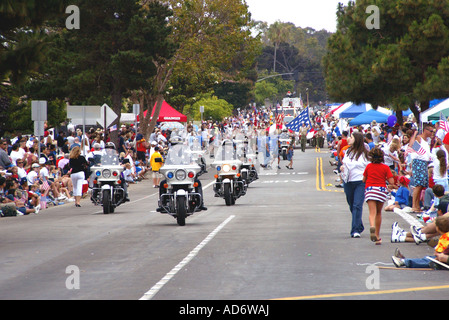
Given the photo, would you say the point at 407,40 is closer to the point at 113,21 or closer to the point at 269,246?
the point at 113,21

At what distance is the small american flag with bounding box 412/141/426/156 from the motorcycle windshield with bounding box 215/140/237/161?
5864 millimetres

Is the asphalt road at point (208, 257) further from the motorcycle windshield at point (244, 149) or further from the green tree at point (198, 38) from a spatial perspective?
the green tree at point (198, 38)

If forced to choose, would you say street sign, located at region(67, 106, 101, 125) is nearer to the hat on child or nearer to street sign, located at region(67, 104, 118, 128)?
street sign, located at region(67, 104, 118, 128)

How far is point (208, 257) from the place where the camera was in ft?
44.8

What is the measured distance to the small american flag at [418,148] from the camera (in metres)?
21.9

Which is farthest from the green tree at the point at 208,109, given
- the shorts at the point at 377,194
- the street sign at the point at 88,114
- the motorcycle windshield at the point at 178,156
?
the shorts at the point at 377,194

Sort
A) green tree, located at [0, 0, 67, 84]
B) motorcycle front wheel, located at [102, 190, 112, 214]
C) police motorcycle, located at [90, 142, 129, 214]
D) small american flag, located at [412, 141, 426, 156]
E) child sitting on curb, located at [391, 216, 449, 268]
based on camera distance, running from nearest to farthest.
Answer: child sitting on curb, located at [391, 216, 449, 268] < green tree, located at [0, 0, 67, 84] < small american flag, located at [412, 141, 426, 156] < motorcycle front wheel, located at [102, 190, 112, 214] < police motorcycle, located at [90, 142, 129, 214]

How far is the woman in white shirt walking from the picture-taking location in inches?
637

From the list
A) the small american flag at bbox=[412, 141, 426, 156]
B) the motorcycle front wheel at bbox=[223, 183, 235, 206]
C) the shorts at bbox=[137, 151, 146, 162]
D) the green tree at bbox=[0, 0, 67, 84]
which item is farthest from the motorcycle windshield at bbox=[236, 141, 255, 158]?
the shorts at bbox=[137, 151, 146, 162]

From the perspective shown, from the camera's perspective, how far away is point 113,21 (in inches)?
1865

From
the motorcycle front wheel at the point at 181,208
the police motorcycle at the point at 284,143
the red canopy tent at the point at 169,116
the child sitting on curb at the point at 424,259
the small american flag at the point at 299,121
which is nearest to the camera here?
the child sitting on curb at the point at 424,259

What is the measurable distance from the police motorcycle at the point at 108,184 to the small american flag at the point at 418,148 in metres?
8.51

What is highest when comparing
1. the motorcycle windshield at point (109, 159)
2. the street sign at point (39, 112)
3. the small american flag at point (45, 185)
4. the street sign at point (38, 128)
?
the street sign at point (39, 112)

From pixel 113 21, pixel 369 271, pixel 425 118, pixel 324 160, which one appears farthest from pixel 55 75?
pixel 369 271
